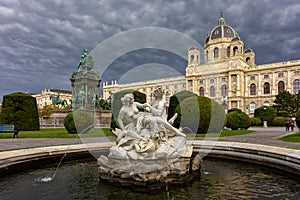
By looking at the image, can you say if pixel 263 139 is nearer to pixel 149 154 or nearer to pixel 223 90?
pixel 149 154

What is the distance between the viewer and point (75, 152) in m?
7.99

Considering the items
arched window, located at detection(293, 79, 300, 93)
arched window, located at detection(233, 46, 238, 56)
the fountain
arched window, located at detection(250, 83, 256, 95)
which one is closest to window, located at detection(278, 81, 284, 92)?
arched window, located at detection(293, 79, 300, 93)

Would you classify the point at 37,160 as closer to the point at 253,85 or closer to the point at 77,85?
the point at 77,85

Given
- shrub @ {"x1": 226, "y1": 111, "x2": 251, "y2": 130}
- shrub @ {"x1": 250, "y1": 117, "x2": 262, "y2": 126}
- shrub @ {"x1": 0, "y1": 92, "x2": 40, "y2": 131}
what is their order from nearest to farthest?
shrub @ {"x1": 0, "y1": 92, "x2": 40, "y2": 131} < shrub @ {"x1": 226, "y1": 111, "x2": 251, "y2": 130} < shrub @ {"x1": 250, "y1": 117, "x2": 262, "y2": 126}

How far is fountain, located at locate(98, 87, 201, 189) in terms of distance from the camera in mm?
4879

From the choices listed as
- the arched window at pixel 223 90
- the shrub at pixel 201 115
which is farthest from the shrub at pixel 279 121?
Result: the arched window at pixel 223 90

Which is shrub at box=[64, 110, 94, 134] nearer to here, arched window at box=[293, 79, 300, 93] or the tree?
the tree

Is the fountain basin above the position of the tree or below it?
below

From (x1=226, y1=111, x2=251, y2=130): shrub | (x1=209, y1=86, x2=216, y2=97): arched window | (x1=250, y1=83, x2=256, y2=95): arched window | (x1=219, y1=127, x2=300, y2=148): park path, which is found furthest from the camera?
(x1=209, y1=86, x2=216, y2=97): arched window

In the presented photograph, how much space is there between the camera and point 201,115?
1622cm

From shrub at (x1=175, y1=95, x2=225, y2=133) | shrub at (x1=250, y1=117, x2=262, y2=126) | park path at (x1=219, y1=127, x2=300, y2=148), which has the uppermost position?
shrub at (x1=175, y1=95, x2=225, y2=133)

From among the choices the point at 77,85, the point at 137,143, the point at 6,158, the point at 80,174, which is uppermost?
the point at 77,85

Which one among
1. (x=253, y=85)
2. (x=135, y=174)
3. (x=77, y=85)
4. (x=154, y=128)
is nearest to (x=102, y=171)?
(x=135, y=174)

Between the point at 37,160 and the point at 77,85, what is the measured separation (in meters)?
20.4
